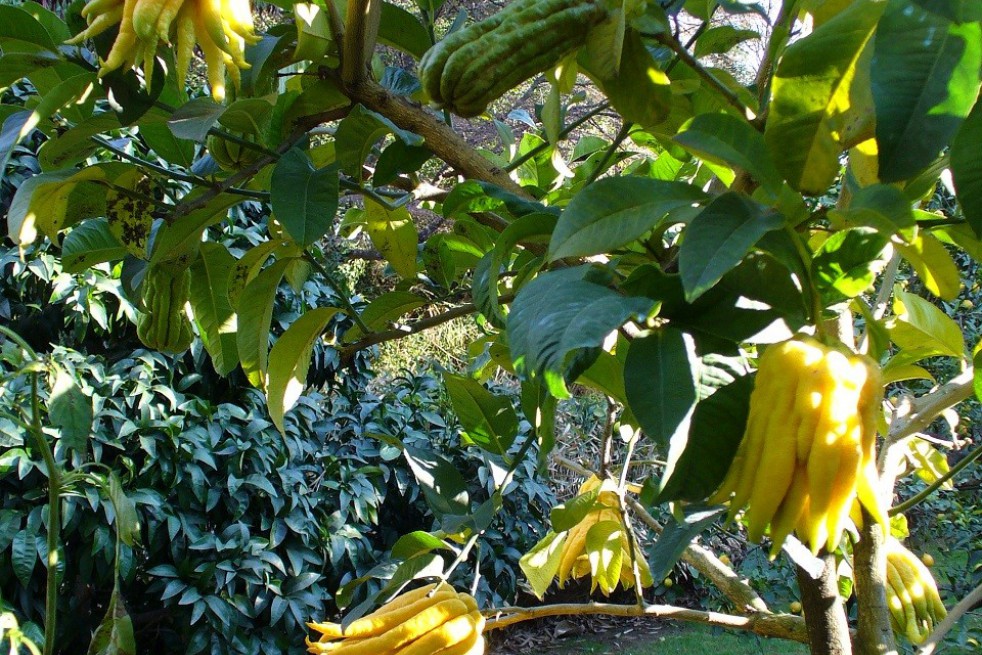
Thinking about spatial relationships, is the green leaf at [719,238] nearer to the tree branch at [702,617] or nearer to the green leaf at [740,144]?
the green leaf at [740,144]

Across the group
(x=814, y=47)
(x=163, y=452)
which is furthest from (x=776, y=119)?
(x=163, y=452)

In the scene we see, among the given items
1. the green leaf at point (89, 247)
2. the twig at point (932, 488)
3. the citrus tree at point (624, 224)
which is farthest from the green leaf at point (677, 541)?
the green leaf at point (89, 247)

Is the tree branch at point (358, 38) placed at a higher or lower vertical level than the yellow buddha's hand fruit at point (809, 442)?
higher

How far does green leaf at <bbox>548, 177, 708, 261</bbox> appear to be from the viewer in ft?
1.38

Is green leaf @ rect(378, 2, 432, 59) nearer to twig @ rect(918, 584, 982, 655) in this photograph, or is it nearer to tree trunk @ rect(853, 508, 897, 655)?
tree trunk @ rect(853, 508, 897, 655)

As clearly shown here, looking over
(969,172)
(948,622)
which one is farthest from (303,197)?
(948,622)

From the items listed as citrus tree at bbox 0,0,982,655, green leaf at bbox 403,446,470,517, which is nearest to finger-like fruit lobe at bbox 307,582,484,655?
citrus tree at bbox 0,0,982,655

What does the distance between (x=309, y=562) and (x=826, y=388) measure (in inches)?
99.6

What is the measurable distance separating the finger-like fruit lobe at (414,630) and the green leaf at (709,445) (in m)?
0.29

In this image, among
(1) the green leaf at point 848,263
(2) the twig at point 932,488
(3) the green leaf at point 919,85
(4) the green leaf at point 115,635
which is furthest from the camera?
(4) the green leaf at point 115,635

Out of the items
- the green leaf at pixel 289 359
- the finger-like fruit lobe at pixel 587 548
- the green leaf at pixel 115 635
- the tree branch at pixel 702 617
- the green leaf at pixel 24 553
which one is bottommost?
the green leaf at pixel 24 553

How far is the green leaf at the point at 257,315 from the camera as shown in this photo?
2.26 ft

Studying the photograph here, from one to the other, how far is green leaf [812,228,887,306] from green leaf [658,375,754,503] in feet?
0.32

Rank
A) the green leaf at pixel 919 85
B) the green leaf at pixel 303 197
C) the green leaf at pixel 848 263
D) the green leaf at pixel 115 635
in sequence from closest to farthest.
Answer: the green leaf at pixel 919 85 → the green leaf at pixel 848 263 → the green leaf at pixel 303 197 → the green leaf at pixel 115 635
